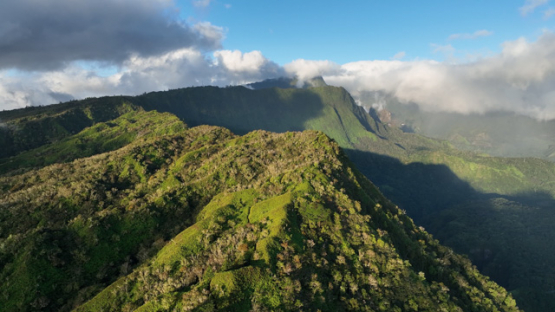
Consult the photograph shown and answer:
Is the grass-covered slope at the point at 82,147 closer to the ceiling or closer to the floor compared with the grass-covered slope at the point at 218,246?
closer to the ceiling

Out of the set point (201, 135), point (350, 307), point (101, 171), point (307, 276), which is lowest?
point (350, 307)

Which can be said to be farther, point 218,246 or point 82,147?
point 82,147

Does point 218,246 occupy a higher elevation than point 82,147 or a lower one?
lower

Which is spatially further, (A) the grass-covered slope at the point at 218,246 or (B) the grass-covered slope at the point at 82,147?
(B) the grass-covered slope at the point at 82,147

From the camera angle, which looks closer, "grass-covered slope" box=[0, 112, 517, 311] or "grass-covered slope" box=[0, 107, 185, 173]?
"grass-covered slope" box=[0, 112, 517, 311]

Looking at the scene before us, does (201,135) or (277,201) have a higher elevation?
(201,135)

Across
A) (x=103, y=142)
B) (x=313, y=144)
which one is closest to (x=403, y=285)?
(x=313, y=144)

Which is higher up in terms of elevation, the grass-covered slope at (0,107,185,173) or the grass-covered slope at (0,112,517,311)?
the grass-covered slope at (0,107,185,173)

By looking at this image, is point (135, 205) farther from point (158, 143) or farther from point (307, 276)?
point (158, 143)
